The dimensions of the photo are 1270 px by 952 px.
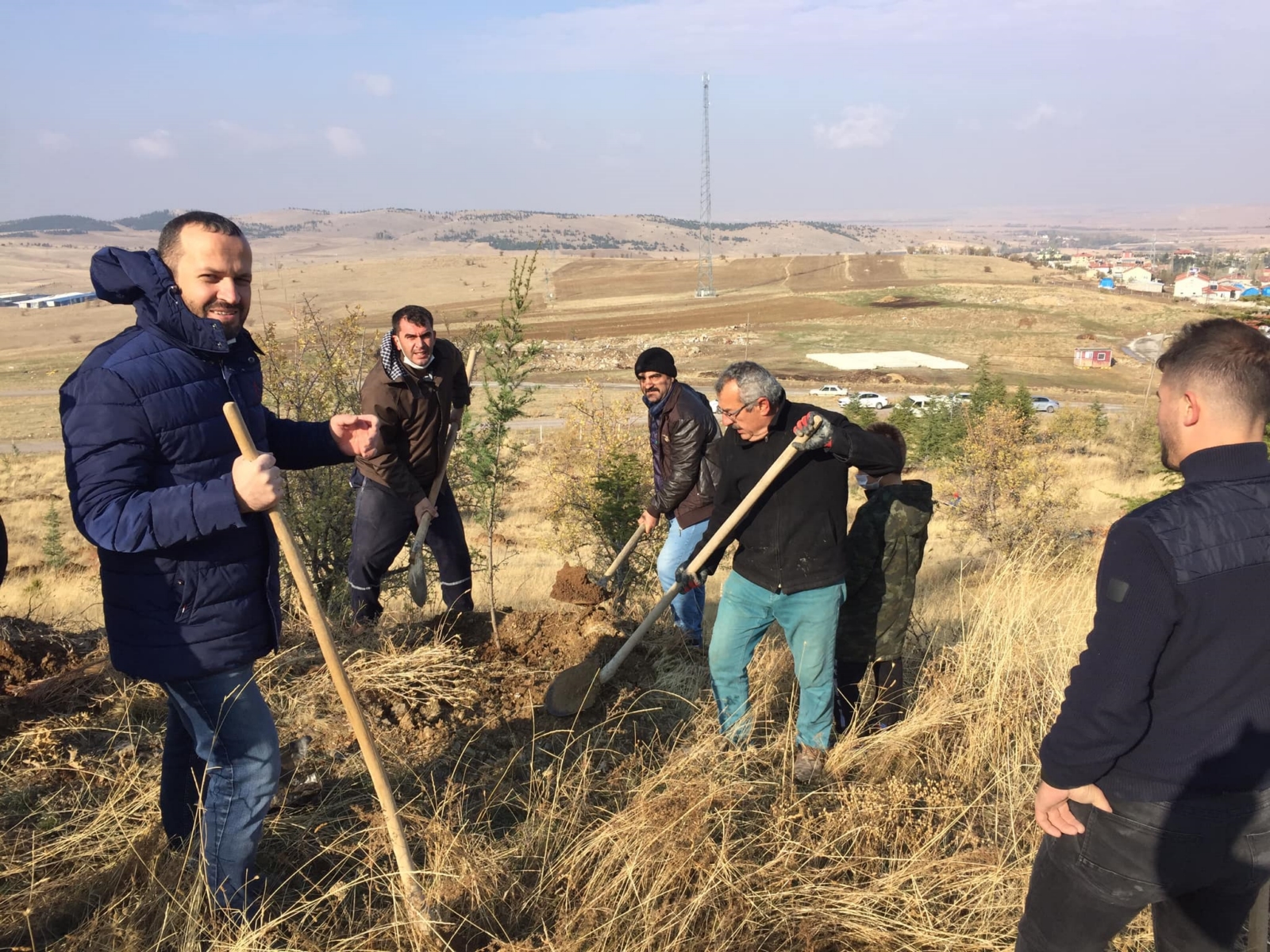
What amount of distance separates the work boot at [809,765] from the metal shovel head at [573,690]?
977 mm

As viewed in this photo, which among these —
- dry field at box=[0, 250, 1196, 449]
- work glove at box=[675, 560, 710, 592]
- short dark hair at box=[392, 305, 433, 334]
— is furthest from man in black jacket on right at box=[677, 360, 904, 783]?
dry field at box=[0, 250, 1196, 449]

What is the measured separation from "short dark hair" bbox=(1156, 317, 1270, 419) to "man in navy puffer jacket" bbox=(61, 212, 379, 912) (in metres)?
2.01

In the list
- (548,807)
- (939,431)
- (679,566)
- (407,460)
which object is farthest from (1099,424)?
(548,807)

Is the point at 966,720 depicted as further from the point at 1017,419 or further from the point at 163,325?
the point at 1017,419

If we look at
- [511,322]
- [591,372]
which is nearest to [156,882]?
[511,322]

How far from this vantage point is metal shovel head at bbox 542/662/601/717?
3830 mm

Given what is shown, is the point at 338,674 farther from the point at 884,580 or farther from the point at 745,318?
the point at 745,318

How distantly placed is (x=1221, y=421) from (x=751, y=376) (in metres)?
1.88

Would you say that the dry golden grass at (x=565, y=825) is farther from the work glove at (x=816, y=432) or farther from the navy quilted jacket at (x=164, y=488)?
the work glove at (x=816, y=432)

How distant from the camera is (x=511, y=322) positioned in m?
4.98

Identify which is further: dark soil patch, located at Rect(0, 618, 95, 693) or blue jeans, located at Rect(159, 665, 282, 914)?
dark soil patch, located at Rect(0, 618, 95, 693)

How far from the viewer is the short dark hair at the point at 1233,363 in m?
1.71

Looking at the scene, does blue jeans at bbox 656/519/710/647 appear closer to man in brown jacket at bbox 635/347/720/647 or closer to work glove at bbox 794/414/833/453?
man in brown jacket at bbox 635/347/720/647

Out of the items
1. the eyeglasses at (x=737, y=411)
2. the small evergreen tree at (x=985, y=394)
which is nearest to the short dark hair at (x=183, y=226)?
the eyeglasses at (x=737, y=411)
